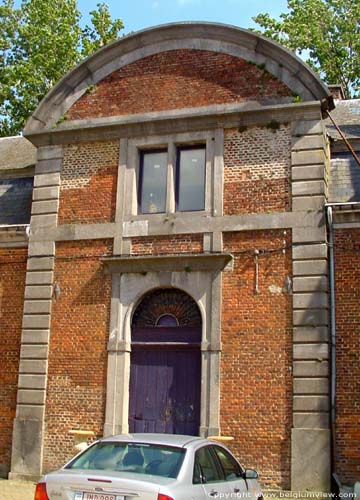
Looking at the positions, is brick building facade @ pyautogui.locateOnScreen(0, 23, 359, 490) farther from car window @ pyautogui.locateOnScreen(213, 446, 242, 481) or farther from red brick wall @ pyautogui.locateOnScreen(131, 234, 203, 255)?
car window @ pyautogui.locateOnScreen(213, 446, 242, 481)

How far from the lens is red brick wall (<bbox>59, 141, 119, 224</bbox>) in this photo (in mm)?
15672

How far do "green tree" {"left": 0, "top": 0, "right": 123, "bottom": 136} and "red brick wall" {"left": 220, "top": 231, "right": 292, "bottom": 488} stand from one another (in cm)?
1747

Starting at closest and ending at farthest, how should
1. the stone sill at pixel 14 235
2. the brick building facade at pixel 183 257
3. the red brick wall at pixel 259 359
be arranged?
the red brick wall at pixel 259 359 < the brick building facade at pixel 183 257 < the stone sill at pixel 14 235

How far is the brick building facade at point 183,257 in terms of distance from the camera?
533 inches

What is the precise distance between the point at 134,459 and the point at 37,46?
83.8ft

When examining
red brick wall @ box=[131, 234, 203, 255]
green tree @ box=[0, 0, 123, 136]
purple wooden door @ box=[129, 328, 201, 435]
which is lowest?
purple wooden door @ box=[129, 328, 201, 435]

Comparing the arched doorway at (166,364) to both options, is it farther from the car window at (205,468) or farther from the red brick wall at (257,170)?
the car window at (205,468)

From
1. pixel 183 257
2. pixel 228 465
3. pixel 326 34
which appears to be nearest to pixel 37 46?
pixel 326 34

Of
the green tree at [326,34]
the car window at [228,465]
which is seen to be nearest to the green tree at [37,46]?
the green tree at [326,34]

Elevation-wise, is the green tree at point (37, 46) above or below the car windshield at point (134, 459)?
above

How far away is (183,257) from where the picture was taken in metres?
14.5

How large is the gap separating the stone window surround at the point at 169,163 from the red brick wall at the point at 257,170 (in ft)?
1.12

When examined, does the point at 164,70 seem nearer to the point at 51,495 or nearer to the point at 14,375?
the point at 14,375

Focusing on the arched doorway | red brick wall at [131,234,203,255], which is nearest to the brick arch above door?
the arched doorway
